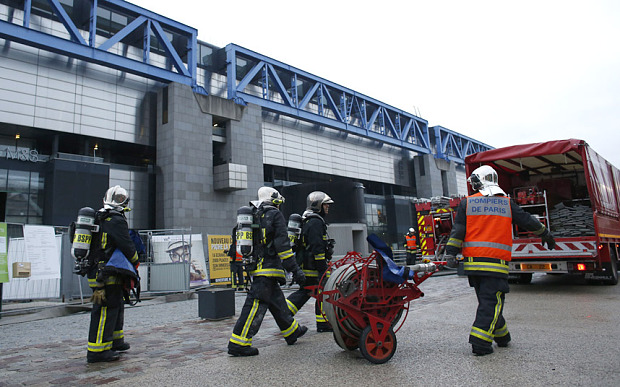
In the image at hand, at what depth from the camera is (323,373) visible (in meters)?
3.65

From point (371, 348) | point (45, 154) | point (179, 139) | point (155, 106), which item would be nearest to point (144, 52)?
point (155, 106)

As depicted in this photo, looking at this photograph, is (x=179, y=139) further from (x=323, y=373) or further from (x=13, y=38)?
(x=323, y=373)

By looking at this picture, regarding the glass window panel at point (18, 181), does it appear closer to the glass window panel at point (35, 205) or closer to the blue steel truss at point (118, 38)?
the glass window panel at point (35, 205)

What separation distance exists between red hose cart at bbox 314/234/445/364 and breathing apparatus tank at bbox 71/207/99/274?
2752 millimetres

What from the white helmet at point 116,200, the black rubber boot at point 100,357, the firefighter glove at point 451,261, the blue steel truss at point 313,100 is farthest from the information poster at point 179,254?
the blue steel truss at point 313,100

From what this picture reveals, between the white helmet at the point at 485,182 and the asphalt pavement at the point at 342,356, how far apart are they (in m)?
1.67

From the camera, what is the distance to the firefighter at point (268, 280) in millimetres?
Result: 4520

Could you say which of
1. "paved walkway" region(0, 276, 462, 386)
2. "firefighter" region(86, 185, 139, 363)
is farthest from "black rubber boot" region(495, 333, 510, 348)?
"firefighter" region(86, 185, 139, 363)

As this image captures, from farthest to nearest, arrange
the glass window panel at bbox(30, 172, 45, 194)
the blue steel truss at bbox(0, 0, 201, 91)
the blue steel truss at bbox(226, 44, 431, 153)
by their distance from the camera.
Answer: the blue steel truss at bbox(226, 44, 431, 153) < the glass window panel at bbox(30, 172, 45, 194) < the blue steel truss at bbox(0, 0, 201, 91)

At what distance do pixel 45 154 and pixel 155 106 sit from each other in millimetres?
7079

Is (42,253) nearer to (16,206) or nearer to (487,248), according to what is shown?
(487,248)

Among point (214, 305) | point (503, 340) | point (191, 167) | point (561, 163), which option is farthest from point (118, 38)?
point (503, 340)

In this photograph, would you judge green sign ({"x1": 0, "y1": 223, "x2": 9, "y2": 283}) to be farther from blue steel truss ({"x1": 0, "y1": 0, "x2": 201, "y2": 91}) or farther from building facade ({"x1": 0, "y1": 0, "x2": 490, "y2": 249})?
blue steel truss ({"x1": 0, "y1": 0, "x2": 201, "y2": 91})

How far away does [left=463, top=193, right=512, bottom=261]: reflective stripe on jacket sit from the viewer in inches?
171
